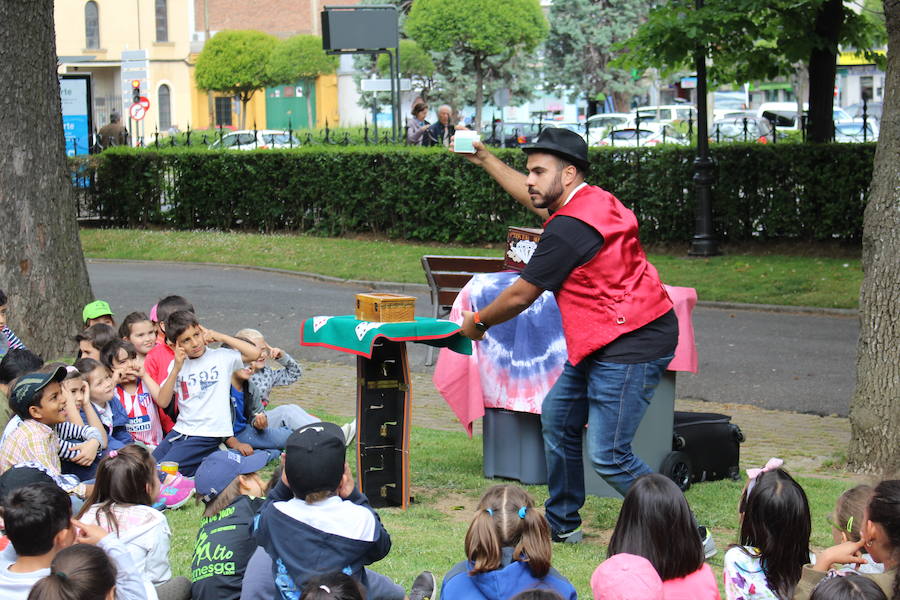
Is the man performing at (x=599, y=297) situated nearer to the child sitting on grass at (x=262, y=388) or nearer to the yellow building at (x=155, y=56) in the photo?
the child sitting on grass at (x=262, y=388)

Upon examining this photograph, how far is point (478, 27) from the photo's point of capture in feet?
168

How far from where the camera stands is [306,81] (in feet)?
233

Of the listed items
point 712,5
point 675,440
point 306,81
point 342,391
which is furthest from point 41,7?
point 306,81

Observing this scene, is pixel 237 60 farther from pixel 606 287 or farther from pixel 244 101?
pixel 606 287

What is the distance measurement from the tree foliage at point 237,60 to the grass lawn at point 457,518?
57074 mm

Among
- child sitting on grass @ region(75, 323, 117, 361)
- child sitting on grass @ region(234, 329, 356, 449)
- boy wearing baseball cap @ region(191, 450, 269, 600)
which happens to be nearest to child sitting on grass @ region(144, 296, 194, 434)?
child sitting on grass @ region(75, 323, 117, 361)

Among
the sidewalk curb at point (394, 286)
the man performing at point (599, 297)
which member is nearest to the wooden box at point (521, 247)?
Answer: the man performing at point (599, 297)

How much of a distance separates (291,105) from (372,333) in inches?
2691

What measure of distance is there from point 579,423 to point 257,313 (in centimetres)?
927

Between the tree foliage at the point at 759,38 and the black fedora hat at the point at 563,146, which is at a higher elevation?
the tree foliage at the point at 759,38

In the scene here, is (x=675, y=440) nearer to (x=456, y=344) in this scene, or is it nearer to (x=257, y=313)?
(x=456, y=344)

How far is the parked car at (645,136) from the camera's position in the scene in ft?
67.5

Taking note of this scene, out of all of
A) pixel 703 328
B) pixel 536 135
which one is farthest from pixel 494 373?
pixel 536 135

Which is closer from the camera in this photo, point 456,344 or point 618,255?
point 618,255
